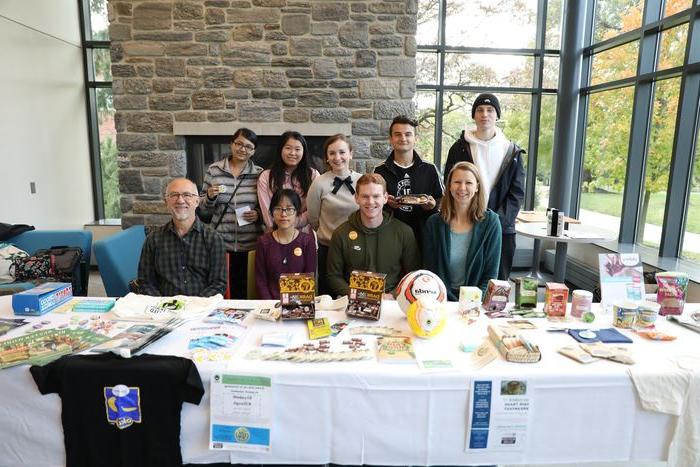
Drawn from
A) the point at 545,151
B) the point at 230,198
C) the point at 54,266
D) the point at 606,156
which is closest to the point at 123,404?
the point at 230,198

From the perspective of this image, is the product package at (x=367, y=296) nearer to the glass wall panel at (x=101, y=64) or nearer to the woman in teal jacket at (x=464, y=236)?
the woman in teal jacket at (x=464, y=236)

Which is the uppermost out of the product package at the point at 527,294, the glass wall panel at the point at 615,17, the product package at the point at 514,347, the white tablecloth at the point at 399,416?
→ the glass wall panel at the point at 615,17

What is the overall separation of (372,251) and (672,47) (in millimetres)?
3357

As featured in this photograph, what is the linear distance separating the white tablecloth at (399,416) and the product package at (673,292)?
54cm

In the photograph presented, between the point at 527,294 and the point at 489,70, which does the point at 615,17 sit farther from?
the point at 527,294

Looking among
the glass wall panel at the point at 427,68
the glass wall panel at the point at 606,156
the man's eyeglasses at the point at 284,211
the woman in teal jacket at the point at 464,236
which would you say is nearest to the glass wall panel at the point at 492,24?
the glass wall panel at the point at 427,68

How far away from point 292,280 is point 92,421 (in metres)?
0.76

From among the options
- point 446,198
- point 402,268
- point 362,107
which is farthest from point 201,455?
point 362,107

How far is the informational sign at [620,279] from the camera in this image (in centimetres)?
178

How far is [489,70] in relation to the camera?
5.04 metres

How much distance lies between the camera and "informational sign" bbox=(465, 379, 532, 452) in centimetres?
129

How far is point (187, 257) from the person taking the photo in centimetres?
220

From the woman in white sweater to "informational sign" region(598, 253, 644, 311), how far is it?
135 cm

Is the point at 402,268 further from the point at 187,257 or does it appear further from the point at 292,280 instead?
the point at 187,257
